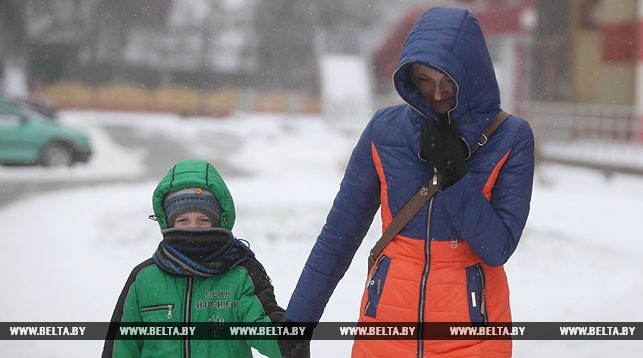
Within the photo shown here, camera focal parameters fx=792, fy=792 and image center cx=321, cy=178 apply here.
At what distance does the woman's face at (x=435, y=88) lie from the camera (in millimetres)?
2182

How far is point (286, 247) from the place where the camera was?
6.80 metres

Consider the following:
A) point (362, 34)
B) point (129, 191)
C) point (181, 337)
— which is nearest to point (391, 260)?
point (181, 337)

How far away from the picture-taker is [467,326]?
2158mm

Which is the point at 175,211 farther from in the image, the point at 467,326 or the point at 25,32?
the point at 25,32

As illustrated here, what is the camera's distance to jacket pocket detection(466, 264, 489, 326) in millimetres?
2154

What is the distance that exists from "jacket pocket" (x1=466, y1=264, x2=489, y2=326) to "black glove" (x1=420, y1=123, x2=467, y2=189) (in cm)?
27

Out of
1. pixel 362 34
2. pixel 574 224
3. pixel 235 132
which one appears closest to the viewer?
pixel 574 224

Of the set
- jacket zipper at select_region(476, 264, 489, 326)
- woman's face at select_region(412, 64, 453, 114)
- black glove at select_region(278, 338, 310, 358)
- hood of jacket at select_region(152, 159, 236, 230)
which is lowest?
black glove at select_region(278, 338, 310, 358)

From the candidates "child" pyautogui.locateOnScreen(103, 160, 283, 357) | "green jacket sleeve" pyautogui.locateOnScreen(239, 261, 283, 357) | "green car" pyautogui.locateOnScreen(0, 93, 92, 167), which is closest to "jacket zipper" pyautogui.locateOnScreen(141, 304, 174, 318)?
"child" pyautogui.locateOnScreen(103, 160, 283, 357)

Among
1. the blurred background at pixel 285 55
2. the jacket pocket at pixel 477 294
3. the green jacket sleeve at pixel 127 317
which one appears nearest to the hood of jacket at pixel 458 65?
the jacket pocket at pixel 477 294

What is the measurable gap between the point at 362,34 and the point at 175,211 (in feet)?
110

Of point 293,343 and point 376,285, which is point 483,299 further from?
point 293,343

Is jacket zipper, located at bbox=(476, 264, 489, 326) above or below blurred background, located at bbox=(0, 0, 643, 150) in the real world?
below

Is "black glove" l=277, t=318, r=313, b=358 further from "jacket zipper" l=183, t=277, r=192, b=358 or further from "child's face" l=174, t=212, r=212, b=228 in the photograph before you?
"child's face" l=174, t=212, r=212, b=228
